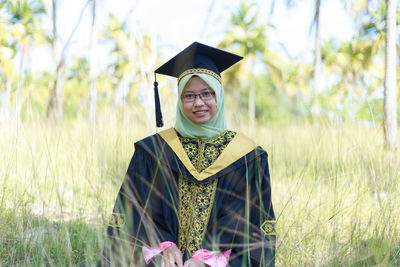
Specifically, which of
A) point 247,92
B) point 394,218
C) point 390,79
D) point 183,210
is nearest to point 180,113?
point 183,210

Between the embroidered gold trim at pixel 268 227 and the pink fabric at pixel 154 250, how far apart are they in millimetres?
531

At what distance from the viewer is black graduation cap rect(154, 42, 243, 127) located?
7.74 ft

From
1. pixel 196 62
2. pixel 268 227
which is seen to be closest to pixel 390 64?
pixel 196 62

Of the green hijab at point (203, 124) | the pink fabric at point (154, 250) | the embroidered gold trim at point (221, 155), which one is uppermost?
the green hijab at point (203, 124)

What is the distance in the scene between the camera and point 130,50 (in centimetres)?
223

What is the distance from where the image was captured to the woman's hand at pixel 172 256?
215 cm

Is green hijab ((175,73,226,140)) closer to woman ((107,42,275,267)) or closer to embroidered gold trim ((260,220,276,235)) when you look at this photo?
Result: woman ((107,42,275,267))

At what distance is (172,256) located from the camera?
2.18m

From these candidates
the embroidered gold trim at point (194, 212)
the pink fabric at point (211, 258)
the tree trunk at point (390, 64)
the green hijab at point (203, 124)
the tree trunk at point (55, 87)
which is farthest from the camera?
the tree trunk at point (390, 64)

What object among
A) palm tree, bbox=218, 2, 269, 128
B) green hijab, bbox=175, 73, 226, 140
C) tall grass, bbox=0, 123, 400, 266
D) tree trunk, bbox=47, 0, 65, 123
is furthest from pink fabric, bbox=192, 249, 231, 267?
palm tree, bbox=218, 2, 269, 128

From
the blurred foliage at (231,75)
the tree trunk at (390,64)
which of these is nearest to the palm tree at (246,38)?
the blurred foliage at (231,75)

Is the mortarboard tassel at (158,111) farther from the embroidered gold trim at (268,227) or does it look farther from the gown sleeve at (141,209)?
the embroidered gold trim at (268,227)

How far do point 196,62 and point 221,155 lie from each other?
0.60m

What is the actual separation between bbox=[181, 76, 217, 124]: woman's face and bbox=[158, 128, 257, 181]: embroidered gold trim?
195 millimetres
